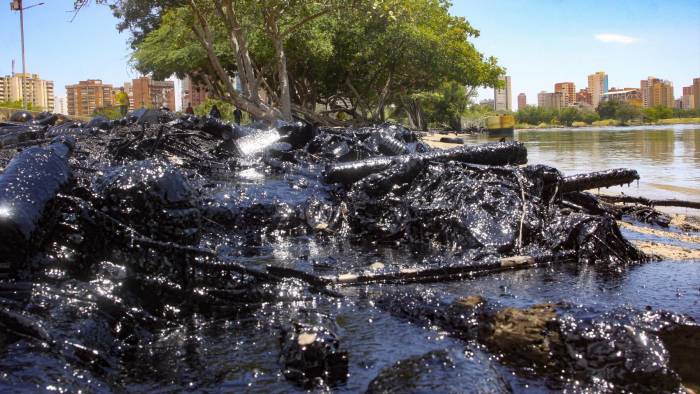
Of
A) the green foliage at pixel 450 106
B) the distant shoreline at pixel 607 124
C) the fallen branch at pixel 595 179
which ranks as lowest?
the fallen branch at pixel 595 179

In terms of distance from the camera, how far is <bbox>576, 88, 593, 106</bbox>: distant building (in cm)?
18725

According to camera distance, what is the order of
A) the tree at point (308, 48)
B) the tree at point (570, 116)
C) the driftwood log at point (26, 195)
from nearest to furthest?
1. the driftwood log at point (26, 195)
2. the tree at point (308, 48)
3. the tree at point (570, 116)

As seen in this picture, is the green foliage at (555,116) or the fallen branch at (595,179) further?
the green foliage at (555,116)

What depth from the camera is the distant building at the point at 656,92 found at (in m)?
164

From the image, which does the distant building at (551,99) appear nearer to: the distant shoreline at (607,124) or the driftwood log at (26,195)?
the distant shoreline at (607,124)

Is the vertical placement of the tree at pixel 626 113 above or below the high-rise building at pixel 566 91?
below

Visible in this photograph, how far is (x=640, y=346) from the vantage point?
2.58 m

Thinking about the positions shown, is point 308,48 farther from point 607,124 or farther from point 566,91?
point 566,91

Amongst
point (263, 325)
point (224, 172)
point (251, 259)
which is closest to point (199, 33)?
point (224, 172)

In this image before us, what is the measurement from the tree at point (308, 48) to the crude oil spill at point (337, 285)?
453 inches

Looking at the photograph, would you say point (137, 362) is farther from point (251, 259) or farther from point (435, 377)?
point (251, 259)

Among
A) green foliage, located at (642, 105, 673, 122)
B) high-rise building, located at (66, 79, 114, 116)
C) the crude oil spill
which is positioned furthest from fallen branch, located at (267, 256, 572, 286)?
green foliage, located at (642, 105, 673, 122)

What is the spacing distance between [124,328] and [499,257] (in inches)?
113

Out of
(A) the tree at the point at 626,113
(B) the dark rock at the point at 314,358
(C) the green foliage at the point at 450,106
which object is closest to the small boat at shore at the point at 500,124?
(C) the green foliage at the point at 450,106
